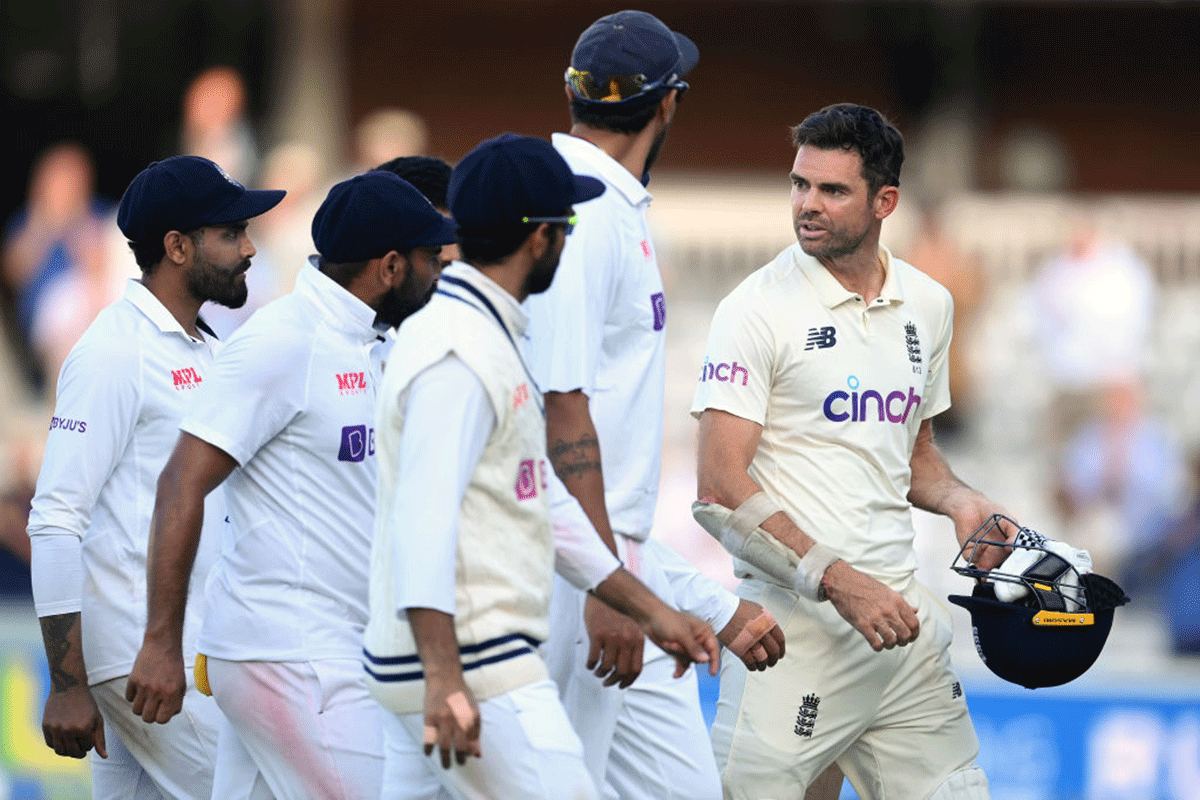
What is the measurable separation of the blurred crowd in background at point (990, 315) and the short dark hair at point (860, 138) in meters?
6.00

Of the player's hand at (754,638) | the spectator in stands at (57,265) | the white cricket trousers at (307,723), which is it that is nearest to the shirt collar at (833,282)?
the player's hand at (754,638)

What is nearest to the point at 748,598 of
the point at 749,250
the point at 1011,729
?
the point at 1011,729

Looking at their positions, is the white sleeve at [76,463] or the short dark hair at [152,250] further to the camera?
the short dark hair at [152,250]

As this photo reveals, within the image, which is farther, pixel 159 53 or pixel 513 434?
pixel 159 53

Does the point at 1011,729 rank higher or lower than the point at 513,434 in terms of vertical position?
lower

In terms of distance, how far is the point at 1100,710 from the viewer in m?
9.40

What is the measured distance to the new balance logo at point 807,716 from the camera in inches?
221

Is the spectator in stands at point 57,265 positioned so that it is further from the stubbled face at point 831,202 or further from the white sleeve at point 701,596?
the white sleeve at point 701,596

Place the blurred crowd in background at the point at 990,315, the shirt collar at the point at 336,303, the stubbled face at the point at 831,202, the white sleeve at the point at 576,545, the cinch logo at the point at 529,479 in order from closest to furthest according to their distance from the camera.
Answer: the cinch logo at the point at 529,479, the white sleeve at the point at 576,545, the shirt collar at the point at 336,303, the stubbled face at the point at 831,202, the blurred crowd in background at the point at 990,315

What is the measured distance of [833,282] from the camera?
5754 mm

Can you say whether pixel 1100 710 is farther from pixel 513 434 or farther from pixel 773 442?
pixel 513 434

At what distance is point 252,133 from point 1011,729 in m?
9.51

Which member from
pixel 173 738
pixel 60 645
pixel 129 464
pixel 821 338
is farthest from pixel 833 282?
pixel 60 645

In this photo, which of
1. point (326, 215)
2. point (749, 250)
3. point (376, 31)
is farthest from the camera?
point (376, 31)
